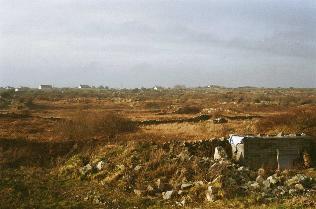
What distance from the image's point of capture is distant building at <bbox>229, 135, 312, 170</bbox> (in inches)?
635

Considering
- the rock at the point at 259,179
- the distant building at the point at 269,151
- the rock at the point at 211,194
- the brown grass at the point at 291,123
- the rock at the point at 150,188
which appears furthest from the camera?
the brown grass at the point at 291,123

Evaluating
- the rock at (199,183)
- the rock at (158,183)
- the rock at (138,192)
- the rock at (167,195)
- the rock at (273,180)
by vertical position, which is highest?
the rock at (273,180)

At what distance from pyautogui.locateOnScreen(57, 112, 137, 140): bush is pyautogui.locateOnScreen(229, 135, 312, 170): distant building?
7603mm

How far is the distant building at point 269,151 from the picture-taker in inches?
635

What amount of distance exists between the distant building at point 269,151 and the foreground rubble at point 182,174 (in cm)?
63

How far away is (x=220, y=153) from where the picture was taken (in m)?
15.9

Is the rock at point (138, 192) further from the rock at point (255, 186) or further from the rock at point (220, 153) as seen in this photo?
the rock at point (220, 153)

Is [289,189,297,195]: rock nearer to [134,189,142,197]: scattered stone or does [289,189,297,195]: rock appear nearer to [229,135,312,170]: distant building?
[229,135,312,170]: distant building

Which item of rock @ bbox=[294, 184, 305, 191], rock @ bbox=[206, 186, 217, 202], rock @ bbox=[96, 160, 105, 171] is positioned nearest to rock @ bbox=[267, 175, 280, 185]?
rock @ bbox=[294, 184, 305, 191]

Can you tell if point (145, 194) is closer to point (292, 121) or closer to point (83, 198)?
point (83, 198)

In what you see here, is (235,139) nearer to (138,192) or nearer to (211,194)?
(211,194)

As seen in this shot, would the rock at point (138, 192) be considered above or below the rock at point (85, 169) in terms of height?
below

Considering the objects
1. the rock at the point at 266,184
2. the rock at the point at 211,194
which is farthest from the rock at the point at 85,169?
the rock at the point at 266,184

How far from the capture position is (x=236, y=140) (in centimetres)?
1648
